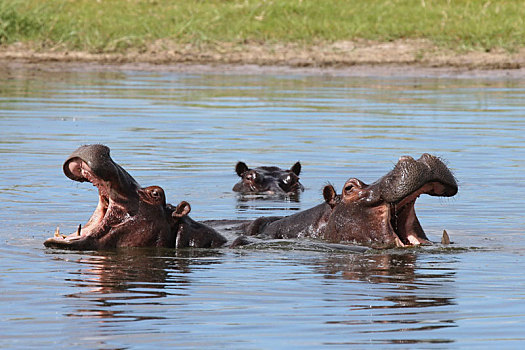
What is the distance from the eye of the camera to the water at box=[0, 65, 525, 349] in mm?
5484

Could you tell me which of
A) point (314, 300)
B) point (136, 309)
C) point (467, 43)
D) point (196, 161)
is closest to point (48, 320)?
point (136, 309)

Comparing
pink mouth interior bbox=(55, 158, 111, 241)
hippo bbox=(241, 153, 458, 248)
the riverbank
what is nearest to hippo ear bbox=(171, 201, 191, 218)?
pink mouth interior bbox=(55, 158, 111, 241)

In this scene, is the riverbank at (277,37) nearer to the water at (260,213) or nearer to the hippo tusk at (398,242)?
the water at (260,213)

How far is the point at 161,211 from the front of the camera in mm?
7629

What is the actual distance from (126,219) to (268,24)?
1772cm

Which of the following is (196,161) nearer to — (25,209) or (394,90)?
(25,209)

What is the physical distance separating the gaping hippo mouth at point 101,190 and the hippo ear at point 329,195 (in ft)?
3.85

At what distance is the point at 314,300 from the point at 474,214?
13.3 feet

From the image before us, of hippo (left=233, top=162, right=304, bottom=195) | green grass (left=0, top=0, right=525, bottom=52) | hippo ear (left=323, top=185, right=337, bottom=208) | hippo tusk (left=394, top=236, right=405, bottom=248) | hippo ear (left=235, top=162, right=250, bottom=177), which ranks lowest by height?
hippo tusk (left=394, top=236, right=405, bottom=248)

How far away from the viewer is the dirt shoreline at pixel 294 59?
23.6 metres

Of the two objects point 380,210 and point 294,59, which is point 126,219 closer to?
point 380,210

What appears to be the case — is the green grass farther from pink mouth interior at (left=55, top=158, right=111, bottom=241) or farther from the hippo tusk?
pink mouth interior at (left=55, top=158, right=111, bottom=241)

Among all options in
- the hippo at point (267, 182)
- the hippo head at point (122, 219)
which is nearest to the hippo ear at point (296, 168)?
the hippo at point (267, 182)

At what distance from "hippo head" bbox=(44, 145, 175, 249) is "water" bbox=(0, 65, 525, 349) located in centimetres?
9
